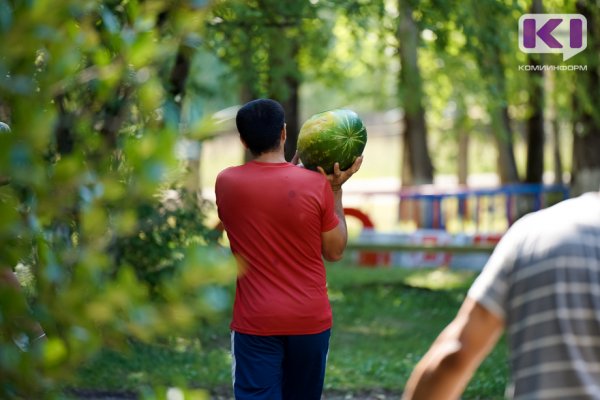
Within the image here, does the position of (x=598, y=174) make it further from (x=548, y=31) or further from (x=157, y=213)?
(x=157, y=213)

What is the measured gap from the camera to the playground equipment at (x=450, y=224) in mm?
17750

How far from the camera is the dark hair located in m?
5.14

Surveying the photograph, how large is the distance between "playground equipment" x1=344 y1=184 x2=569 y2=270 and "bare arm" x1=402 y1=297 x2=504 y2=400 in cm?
1472

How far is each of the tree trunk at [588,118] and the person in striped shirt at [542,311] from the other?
12.1 meters

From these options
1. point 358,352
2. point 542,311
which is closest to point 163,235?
point 358,352

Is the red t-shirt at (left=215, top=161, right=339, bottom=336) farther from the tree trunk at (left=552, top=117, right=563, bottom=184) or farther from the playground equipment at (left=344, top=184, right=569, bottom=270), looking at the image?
the tree trunk at (left=552, top=117, right=563, bottom=184)

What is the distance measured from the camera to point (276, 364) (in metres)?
5.19

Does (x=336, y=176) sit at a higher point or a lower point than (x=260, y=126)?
lower

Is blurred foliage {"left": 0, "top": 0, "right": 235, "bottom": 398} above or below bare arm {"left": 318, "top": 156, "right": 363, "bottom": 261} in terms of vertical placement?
above

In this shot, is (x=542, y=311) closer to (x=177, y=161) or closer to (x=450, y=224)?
(x=177, y=161)

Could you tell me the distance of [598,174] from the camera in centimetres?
1555

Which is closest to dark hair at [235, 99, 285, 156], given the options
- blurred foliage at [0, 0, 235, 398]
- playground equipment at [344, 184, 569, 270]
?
blurred foliage at [0, 0, 235, 398]

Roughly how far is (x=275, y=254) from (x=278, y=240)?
7cm

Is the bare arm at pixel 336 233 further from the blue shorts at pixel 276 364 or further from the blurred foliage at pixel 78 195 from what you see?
the blurred foliage at pixel 78 195
